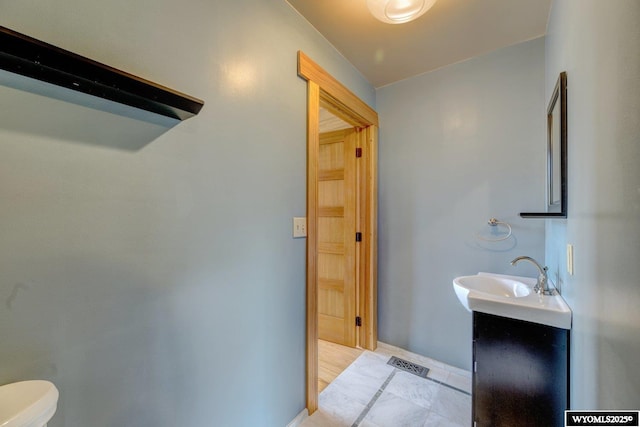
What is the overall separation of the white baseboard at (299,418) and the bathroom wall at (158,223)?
1.9 inches

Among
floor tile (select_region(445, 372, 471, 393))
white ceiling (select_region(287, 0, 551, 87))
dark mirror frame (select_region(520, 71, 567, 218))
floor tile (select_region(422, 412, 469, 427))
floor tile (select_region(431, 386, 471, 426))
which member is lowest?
floor tile (select_region(422, 412, 469, 427))

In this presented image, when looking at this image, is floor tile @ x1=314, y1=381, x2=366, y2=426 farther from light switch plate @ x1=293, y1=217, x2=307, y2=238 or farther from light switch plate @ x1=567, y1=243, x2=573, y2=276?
light switch plate @ x1=567, y1=243, x2=573, y2=276

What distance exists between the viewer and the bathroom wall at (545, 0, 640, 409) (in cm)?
58

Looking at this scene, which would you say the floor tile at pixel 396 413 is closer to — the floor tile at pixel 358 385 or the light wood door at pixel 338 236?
the floor tile at pixel 358 385

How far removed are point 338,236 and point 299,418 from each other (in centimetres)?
150

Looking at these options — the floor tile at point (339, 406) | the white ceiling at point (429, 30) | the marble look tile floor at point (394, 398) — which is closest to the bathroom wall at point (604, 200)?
the white ceiling at point (429, 30)

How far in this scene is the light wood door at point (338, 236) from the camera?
8.20ft

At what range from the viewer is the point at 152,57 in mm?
949

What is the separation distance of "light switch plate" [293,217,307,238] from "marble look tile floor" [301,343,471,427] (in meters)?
1.14

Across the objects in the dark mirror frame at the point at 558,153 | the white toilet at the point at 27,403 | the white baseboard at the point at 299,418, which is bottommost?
the white baseboard at the point at 299,418

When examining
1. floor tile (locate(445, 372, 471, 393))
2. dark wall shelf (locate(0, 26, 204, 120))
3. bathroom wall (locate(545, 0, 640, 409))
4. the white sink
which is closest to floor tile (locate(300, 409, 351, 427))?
floor tile (locate(445, 372, 471, 393))

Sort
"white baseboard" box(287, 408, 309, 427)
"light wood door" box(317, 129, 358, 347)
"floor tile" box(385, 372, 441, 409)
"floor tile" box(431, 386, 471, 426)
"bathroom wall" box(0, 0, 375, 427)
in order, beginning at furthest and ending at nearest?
"light wood door" box(317, 129, 358, 347) → "floor tile" box(385, 372, 441, 409) → "floor tile" box(431, 386, 471, 426) → "white baseboard" box(287, 408, 309, 427) → "bathroom wall" box(0, 0, 375, 427)

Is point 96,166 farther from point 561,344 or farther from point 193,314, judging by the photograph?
point 561,344

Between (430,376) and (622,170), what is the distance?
1.96 meters
